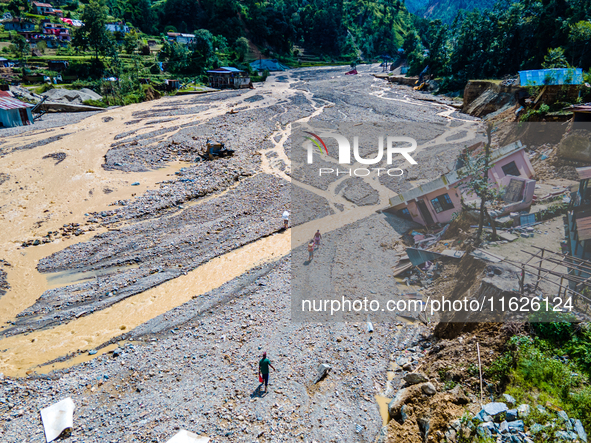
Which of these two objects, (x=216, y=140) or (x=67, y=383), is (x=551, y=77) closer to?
(x=216, y=140)

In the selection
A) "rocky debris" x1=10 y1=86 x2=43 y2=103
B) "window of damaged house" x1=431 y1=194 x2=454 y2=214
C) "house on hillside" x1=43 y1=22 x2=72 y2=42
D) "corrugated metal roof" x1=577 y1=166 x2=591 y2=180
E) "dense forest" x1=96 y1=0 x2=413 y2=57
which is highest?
"dense forest" x1=96 y1=0 x2=413 y2=57

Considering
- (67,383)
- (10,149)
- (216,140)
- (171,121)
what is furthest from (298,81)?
(67,383)

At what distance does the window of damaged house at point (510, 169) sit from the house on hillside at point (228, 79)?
5790 cm

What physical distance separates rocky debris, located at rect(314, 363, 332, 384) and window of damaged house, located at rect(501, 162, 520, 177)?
1973 centimetres

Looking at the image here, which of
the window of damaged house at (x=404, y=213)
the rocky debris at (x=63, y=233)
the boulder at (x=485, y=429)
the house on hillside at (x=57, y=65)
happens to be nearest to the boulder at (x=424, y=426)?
the boulder at (x=485, y=429)

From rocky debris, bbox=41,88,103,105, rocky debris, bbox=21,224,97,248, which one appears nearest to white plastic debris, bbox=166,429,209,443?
rocky debris, bbox=21,224,97,248

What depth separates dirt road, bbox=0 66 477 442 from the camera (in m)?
11.5

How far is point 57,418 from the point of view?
443 inches

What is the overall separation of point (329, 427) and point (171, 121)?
45.3m

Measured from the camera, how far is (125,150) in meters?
36.6

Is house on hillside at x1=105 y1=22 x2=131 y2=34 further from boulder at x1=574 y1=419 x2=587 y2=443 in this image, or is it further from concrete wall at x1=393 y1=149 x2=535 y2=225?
boulder at x1=574 y1=419 x2=587 y2=443

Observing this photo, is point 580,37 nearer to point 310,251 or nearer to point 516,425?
point 310,251

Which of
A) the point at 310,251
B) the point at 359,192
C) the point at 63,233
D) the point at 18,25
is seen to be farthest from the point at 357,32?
the point at 63,233

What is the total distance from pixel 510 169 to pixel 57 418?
27690mm
